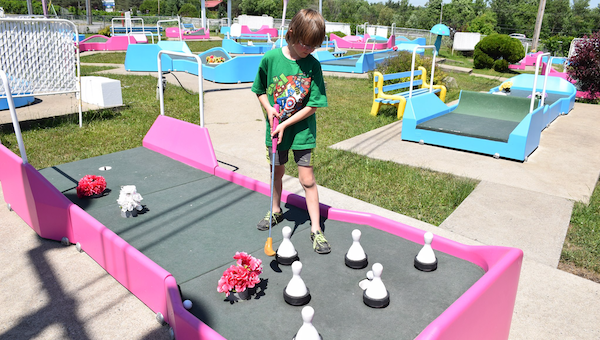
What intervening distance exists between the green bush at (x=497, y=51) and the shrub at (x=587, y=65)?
6960 millimetres

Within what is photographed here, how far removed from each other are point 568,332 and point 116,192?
3863 millimetres

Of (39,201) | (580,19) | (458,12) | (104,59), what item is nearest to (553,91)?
(39,201)

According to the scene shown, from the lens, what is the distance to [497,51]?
19562mm

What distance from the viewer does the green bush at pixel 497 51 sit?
19.2 meters

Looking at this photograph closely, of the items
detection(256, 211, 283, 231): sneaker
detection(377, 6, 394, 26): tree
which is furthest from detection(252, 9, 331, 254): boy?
detection(377, 6, 394, 26): tree

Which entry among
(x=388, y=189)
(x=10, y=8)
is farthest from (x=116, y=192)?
(x=10, y=8)

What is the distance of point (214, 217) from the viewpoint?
11.9 ft

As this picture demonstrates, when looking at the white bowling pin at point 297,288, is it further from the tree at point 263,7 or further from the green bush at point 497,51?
the tree at point 263,7

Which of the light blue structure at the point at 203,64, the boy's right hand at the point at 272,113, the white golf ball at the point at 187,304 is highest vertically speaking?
the boy's right hand at the point at 272,113

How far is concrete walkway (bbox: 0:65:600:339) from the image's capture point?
2.61m

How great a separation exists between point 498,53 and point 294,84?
19711 mm

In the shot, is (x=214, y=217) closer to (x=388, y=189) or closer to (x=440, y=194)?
(x=388, y=189)

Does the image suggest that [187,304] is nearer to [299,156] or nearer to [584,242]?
[299,156]

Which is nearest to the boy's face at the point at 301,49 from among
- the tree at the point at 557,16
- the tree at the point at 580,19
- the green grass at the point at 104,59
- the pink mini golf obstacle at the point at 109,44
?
the green grass at the point at 104,59
